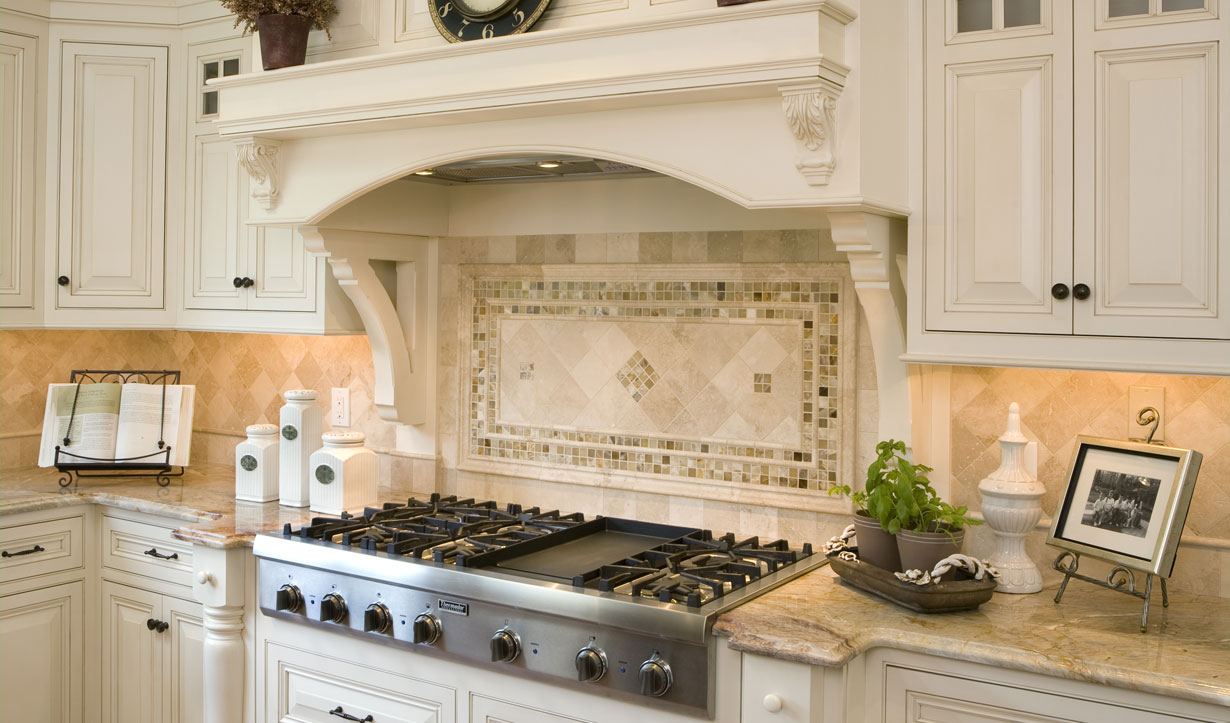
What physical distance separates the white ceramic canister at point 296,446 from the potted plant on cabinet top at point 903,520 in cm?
164

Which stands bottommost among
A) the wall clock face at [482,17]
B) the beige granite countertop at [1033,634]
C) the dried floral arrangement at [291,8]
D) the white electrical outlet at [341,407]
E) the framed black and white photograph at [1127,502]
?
the beige granite countertop at [1033,634]

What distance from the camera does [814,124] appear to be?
192 centimetres

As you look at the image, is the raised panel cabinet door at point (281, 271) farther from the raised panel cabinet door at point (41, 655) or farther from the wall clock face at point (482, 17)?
the raised panel cabinet door at point (41, 655)

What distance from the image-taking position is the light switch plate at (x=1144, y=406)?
2131 millimetres

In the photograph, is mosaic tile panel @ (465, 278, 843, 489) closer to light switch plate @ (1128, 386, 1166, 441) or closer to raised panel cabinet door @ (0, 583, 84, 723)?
light switch plate @ (1128, 386, 1166, 441)

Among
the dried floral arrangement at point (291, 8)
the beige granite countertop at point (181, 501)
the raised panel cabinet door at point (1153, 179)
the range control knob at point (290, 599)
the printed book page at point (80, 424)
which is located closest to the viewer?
the raised panel cabinet door at point (1153, 179)

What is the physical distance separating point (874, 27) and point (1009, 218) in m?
0.46

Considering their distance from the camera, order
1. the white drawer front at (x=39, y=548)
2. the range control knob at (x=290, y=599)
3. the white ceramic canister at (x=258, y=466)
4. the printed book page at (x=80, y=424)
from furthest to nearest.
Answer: the printed book page at (x=80, y=424)
the white ceramic canister at (x=258, y=466)
the white drawer front at (x=39, y=548)
the range control knob at (x=290, y=599)

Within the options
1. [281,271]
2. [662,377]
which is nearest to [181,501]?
[281,271]

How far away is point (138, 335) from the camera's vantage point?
3.88m

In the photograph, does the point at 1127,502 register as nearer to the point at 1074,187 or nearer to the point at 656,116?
the point at 1074,187

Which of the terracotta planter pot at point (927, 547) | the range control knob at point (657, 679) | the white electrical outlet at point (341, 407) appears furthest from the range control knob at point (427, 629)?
the white electrical outlet at point (341, 407)

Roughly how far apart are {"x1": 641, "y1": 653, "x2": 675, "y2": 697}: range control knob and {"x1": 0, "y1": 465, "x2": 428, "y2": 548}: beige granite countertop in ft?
3.92

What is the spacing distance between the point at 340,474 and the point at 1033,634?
1.85m
